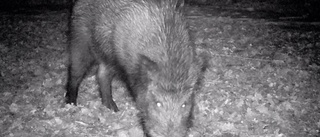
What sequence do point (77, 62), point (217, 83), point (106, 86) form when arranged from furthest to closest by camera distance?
point (217, 83), point (106, 86), point (77, 62)

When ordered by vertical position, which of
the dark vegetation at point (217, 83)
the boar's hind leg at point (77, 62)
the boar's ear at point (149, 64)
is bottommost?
the dark vegetation at point (217, 83)

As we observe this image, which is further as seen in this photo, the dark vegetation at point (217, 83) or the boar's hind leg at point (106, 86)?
the boar's hind leg at point (106, 86)

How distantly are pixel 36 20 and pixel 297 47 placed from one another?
21.5 feet

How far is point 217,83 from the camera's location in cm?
493

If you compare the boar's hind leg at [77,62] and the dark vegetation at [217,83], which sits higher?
the boar's hind leg at [77,62]

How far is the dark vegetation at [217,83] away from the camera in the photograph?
12.9 feet

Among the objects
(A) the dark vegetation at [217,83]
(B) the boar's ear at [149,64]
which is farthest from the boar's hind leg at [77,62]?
(B) the boar's ear at [149,64]

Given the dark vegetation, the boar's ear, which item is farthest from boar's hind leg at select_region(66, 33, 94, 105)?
the boar's ear

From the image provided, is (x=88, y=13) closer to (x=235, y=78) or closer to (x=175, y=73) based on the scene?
(x=175, y=73)

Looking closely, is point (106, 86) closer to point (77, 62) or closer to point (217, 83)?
point (77, 62)

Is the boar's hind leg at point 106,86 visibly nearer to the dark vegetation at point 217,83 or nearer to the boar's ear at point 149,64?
the dark vegetation at point 217,83

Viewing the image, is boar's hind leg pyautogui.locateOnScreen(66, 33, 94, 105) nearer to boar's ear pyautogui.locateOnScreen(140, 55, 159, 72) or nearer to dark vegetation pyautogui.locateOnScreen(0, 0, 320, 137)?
dark vegetation pyautogui.locateOnScreen(0, 0, 320, 137)

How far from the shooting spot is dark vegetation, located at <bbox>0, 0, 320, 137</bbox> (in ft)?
12.9

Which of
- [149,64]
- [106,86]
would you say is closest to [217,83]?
[106,86]
